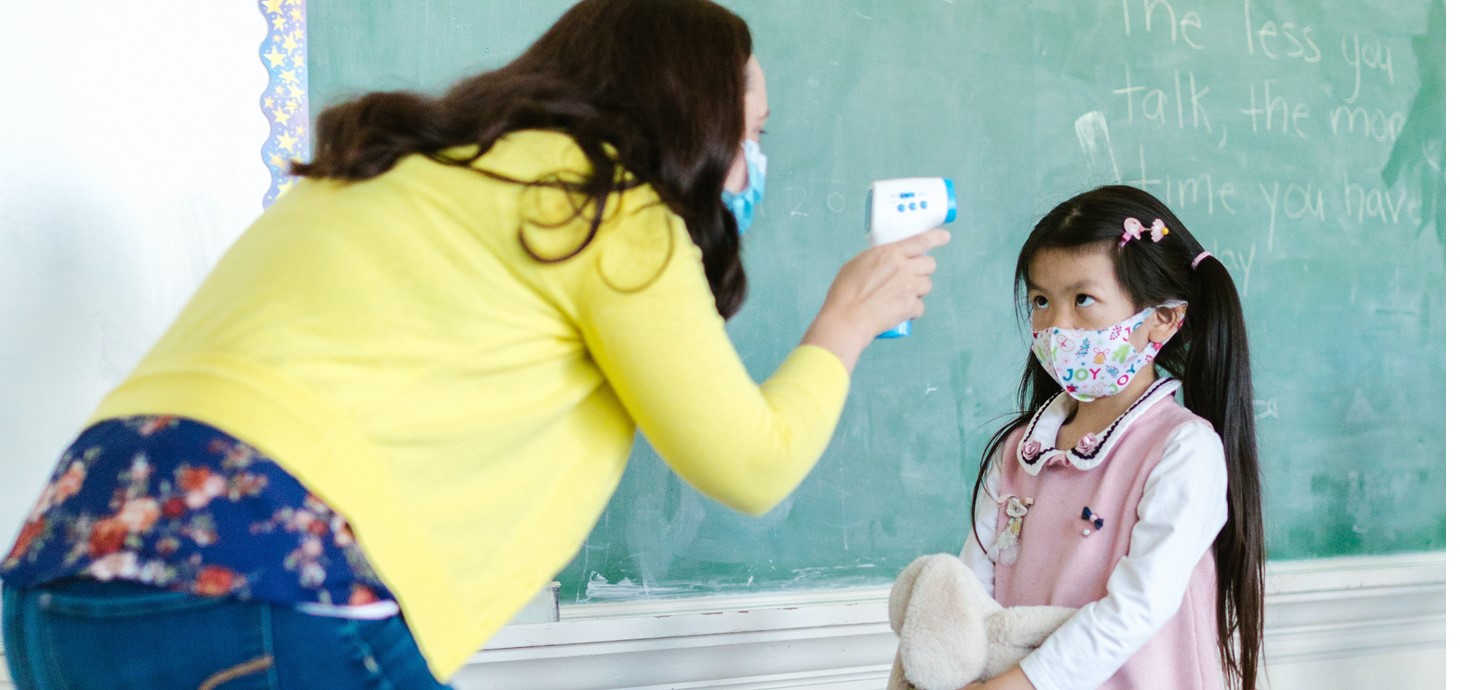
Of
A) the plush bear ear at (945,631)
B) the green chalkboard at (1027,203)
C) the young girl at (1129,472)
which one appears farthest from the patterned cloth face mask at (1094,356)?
the green chalkboard at (1027,203)

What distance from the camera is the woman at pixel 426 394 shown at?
24.8 inches

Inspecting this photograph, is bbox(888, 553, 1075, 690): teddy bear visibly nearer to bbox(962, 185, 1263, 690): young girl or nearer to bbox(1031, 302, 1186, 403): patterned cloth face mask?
bbox(962, 185, 1263, 690): young girl

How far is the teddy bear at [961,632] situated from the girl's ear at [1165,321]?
0.31 m

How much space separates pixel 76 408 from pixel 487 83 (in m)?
0.72

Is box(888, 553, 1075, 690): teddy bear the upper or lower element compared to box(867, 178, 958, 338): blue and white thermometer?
lower

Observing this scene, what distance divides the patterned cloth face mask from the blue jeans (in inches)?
32.1

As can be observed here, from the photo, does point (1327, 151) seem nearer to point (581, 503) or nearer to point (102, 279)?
point (581, 503)

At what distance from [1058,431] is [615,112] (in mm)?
749

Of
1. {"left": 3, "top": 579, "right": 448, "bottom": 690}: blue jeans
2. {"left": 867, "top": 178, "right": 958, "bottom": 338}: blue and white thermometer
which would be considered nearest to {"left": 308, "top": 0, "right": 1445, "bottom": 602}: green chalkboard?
{"left": 867, "top": 178, "right": 958, "bottom": 338}: blue and white thermometer

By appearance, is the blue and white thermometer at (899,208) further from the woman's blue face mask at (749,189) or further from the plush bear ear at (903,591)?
the plush bear ear at (903,591)

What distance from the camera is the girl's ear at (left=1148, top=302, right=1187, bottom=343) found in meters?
1.28

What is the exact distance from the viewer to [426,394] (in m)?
0.69

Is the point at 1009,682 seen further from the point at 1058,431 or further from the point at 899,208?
the point at 899,208

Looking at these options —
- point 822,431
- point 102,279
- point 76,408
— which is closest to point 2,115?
point 102,279
